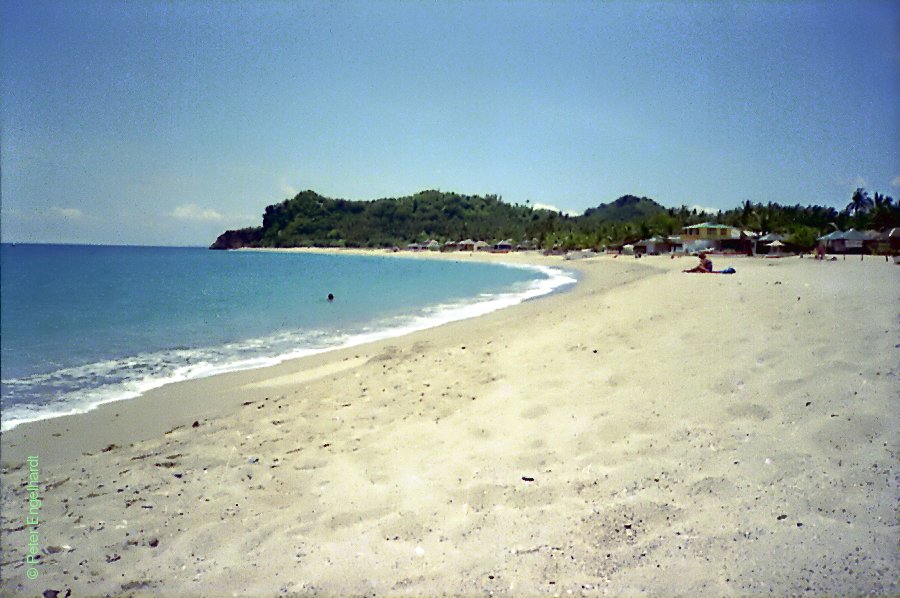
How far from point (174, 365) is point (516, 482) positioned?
8565 mm

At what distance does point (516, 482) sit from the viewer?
152 inches

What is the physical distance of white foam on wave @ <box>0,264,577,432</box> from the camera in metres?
7.27

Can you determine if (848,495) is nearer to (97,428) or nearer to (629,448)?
(629,448)

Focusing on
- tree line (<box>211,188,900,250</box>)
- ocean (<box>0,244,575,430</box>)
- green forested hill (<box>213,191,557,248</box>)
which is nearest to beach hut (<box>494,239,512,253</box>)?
tree line (<box>211,188,900,250</box>)

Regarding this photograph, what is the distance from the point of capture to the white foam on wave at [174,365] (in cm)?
727

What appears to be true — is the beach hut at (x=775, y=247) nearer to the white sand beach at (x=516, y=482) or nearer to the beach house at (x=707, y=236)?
the beach house at (x=707, y=236)

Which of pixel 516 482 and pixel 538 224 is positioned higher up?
pixel 538 224

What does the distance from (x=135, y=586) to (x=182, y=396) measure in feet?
16.9

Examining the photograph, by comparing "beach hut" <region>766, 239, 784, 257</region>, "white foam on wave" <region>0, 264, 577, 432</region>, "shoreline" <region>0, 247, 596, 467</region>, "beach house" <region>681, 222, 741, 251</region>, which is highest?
"beach house" <region>681, 222, 741, 251</region>

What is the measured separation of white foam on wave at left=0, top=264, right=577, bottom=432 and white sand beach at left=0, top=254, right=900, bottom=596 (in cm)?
63

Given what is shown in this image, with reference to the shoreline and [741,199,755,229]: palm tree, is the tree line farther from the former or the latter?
the shoreline

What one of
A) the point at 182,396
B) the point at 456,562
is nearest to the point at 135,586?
the point at 456,562

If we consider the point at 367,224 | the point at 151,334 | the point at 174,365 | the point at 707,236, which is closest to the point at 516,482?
the point at 174,365

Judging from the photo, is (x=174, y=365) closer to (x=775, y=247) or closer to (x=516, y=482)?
(x=516, y=482)
